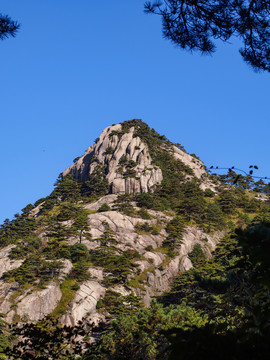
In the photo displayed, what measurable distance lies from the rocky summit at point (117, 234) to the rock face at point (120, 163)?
0.27m

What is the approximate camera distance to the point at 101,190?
84250 mm

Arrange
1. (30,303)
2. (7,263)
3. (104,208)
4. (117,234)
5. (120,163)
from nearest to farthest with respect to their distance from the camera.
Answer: (30,303), (7,263), (117,234), (104,208), (120,163)

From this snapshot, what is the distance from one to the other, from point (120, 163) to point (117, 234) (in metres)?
30.7

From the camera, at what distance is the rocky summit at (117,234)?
4512 centimetres

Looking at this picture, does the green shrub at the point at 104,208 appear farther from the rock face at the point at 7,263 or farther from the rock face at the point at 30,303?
the rock face at the point at 30,303

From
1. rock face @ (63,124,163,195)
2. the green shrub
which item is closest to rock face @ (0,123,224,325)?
rock face @ (63,124,163,195)

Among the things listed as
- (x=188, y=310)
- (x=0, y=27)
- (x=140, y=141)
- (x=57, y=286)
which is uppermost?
(x=140, y=141)

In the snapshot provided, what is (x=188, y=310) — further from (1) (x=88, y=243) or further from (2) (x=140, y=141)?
(2) (x=140, y=141)

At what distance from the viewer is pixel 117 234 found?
6269cm

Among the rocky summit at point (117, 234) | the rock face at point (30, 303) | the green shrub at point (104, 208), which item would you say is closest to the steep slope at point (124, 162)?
the rocky summit at point (117, 234)

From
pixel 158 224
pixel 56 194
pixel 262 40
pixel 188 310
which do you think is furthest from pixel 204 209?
pixel 262 40

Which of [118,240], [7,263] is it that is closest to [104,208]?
[118,240]

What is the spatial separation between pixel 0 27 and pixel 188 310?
1535 centimetres

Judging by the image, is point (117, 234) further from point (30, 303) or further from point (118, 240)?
point (30, 303)
